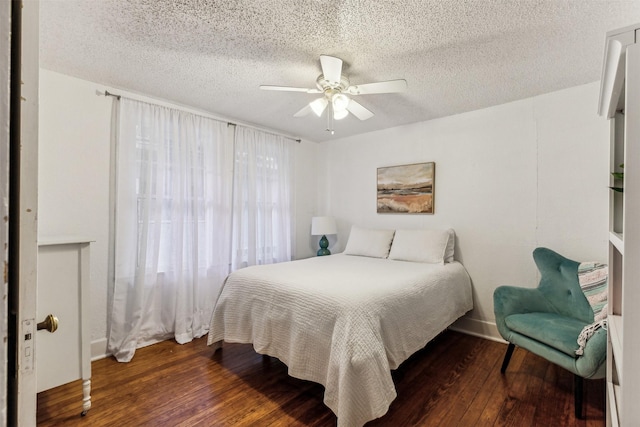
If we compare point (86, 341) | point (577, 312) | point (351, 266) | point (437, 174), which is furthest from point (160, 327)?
point (577, 312)

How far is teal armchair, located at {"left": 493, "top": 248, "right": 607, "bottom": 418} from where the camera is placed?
1.69m

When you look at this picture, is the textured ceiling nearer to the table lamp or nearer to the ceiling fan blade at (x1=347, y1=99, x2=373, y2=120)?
the ceiling fan blade at (x1=347, y1=99, x2=373, y2=120)

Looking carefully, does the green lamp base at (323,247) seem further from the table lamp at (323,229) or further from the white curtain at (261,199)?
the white curtain at (261,199)

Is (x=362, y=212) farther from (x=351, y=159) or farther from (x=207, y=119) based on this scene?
(x=207, y=119)

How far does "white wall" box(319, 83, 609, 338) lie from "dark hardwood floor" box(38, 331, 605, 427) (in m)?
0.84

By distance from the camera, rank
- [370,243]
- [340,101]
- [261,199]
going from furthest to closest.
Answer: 1. [261,199]
2. [370,243]
3. [340,101]

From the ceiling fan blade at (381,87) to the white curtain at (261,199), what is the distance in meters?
1.76

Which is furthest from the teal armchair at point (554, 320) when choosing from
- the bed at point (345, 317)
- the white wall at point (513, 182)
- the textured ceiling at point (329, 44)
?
the textured ceiling at point (329, 44)

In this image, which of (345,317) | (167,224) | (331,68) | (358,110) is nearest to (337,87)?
(331,68)

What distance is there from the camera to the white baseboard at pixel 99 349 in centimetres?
247

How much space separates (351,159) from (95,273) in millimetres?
3096

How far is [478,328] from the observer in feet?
9.81

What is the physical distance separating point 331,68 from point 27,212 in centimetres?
180

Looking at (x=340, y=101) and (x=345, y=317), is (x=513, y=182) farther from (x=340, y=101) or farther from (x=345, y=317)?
(x=345, y=317)
